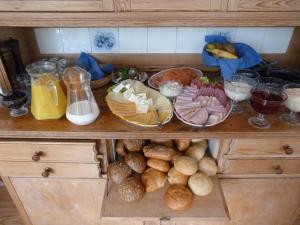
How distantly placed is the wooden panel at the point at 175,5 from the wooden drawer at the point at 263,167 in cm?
57

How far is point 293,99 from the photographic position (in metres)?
0.85

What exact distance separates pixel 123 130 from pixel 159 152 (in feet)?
0.68

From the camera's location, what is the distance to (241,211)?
3.68 feet

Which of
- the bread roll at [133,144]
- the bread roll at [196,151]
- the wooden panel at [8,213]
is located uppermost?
the bread roll at [133,144]

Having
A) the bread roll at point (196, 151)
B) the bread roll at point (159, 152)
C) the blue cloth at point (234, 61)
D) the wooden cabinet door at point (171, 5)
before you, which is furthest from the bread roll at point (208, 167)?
the wooden cabinet door at point (171, 5)

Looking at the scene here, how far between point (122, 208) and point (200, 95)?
52 centimetres

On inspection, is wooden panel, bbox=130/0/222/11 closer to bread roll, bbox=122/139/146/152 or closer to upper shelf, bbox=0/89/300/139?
upper shelf, bbox=0/89/300/139

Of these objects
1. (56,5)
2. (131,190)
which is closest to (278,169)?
(131,190)

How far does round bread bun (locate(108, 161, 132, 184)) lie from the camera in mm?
911

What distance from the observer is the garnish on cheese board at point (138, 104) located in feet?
2.82

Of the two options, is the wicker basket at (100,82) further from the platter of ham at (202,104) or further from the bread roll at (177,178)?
the bread roll at (177,178)

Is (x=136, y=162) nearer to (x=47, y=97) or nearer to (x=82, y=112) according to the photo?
(x=82, y=112)

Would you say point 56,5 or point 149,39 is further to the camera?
point 149,39

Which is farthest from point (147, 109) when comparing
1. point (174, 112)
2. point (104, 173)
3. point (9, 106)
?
point (9, 106)
